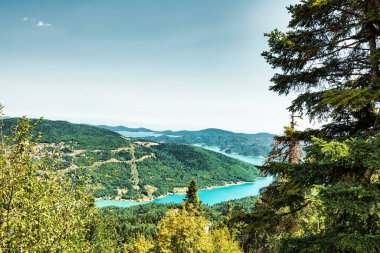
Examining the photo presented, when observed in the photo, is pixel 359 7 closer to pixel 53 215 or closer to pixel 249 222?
pixel 249 222

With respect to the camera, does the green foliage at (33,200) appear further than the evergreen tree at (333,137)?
Yes

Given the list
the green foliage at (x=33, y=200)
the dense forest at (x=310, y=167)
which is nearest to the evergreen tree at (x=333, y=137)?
the dense forest at (x=310, y=167)

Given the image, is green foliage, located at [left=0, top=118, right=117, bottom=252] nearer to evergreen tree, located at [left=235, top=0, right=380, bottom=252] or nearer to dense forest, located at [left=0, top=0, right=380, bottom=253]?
dense forest, located at [left=0, top=0, right=380, bottom=253]

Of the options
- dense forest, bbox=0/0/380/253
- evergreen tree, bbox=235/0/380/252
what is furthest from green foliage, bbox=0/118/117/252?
evergreen tree, bbox=235/0/380/252

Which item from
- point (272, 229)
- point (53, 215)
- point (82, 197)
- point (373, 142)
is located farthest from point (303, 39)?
point (53, 215)

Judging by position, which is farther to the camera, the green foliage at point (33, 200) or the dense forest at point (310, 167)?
the green foliage at point (33, 200)

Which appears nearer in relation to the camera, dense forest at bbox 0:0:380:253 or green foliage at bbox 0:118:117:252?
dense forest at bbox 0:0:380:253

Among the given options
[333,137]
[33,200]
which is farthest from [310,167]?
[33,200]

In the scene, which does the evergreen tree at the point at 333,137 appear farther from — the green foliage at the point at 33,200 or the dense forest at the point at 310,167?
the green foliage at the point at 33,200

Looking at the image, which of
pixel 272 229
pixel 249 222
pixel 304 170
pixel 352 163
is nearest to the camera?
pixel 352 163
